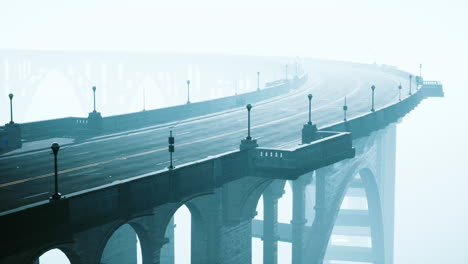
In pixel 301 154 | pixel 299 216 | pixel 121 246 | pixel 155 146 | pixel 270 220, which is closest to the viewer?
pixel 301 154

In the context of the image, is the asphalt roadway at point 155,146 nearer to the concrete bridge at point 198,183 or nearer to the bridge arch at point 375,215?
the concrete bridge at point 198,183

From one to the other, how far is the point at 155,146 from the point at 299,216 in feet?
51.1

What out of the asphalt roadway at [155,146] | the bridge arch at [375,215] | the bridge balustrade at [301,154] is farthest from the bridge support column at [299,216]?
the bridge arch at [375,215]

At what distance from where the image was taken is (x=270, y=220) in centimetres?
5650

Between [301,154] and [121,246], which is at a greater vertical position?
[301,154]

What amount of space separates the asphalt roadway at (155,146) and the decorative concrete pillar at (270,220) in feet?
12.0

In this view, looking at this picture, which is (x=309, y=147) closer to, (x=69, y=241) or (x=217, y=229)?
(x=217, y=229)

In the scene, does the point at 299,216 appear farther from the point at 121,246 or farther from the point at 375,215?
the point at 375,215

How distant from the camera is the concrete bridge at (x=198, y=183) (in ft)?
103

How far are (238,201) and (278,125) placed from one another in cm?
2277

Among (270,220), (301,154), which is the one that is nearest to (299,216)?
(270,220)

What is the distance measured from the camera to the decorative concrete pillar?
181 feet

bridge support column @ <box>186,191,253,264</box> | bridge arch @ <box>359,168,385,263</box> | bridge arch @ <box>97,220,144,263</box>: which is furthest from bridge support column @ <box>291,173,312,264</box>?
bridge arch @ <box>359,168,385,263</box>

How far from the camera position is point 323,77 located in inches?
5118
